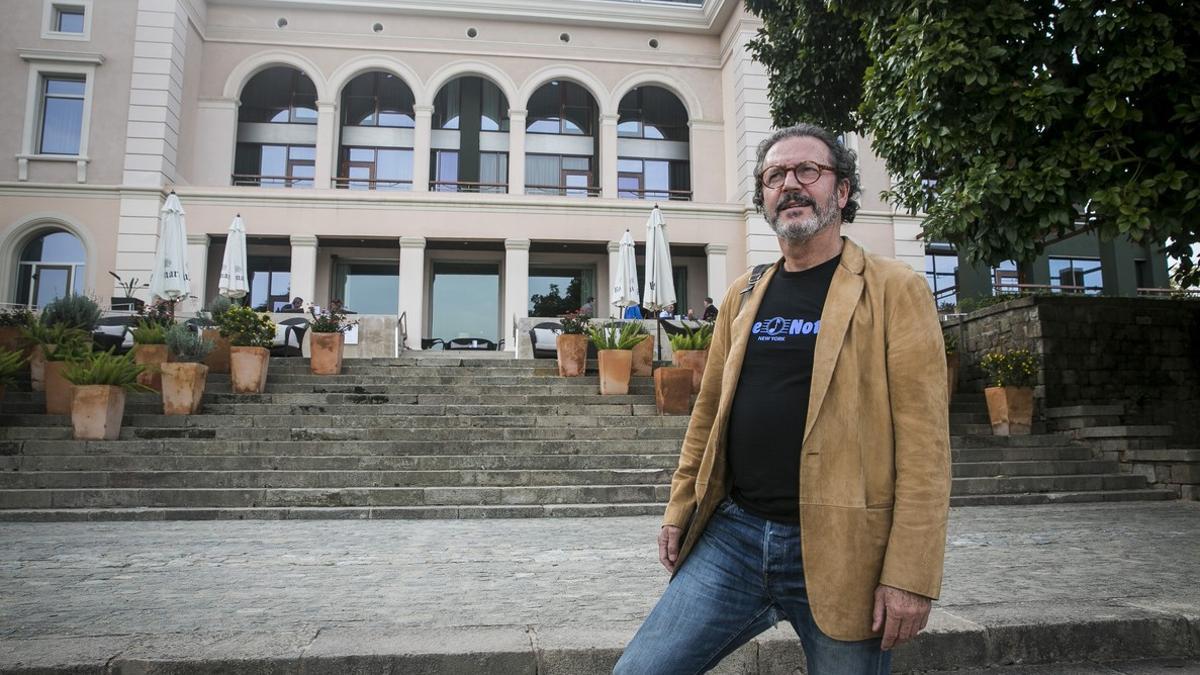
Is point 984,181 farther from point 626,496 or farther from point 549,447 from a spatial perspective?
point 549,447

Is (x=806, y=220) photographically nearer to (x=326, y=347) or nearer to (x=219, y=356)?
(x=326, y=347)

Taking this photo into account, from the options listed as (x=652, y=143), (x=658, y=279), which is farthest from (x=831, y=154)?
(x=652, y=143)

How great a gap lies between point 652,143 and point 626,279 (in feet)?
37.7

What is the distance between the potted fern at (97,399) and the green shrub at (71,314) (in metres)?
3.77

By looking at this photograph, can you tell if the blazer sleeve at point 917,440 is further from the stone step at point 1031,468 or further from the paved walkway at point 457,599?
the stone step at point 1031,468

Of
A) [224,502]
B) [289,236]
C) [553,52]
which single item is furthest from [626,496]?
[553,52]

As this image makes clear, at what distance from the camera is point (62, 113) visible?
2077 cm

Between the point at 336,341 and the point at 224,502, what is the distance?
15.4ft

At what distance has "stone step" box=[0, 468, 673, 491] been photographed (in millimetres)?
7609

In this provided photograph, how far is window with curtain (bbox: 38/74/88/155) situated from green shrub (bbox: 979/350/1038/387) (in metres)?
22.3

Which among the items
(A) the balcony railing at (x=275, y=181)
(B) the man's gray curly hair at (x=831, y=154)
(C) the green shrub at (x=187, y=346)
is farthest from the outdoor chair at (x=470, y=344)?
(B) the man's gray curly hair at (x=831, y=154)

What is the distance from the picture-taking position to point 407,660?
9.55ft

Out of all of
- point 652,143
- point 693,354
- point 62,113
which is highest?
point 652,143

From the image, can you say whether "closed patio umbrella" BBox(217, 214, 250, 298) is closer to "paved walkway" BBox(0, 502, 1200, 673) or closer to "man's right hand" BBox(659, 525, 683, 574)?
"paved walkway" BBox(0, 502, 1200, 673)
